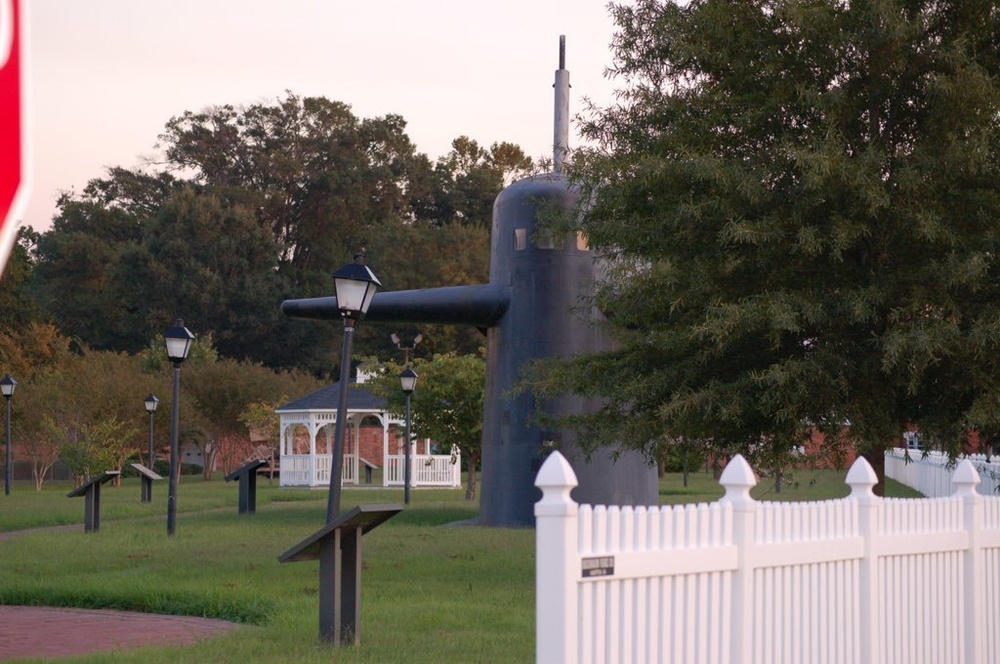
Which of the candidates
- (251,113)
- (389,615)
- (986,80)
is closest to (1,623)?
(389,615)

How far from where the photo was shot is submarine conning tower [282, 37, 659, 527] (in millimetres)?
21688

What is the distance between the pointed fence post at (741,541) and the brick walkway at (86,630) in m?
5.07

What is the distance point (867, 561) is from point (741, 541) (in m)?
1.54

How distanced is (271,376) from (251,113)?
22.5 m

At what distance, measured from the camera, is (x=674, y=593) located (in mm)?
6078

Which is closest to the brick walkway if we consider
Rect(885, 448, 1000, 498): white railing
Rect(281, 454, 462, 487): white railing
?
Rect(885, 448, 1000, 498): white railing

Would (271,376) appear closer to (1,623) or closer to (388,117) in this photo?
(388,117)

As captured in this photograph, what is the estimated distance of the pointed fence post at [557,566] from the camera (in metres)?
5.31

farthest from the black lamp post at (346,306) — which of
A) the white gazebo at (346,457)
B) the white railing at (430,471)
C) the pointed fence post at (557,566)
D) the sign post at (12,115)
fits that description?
the white railing at (430,471)

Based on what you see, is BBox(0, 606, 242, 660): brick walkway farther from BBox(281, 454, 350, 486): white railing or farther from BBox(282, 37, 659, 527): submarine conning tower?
BBox(281, 454, 350, 486): white railing

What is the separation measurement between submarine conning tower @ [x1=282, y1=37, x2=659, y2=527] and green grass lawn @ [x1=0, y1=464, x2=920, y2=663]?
1.11m

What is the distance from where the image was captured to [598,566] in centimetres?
553

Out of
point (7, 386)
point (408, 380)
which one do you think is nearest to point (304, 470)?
point (7, 386)

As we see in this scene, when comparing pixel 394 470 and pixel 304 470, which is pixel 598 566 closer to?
pixel 304 470
